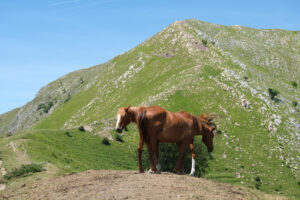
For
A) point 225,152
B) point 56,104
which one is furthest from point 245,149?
point 56,104

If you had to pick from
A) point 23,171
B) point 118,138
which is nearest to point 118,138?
point 118,138

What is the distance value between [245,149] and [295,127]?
2187cm

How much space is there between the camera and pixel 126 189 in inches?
539

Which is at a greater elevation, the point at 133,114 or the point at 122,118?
the point at 133,114

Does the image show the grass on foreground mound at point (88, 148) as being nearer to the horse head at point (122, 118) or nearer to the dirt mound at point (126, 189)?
the dirt mound at point (126, 189)

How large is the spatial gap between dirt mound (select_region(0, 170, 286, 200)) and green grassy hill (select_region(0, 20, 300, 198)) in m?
6.82

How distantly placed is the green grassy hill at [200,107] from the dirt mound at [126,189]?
6.82 meters

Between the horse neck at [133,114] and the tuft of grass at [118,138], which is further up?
the horse neck at [133,114]

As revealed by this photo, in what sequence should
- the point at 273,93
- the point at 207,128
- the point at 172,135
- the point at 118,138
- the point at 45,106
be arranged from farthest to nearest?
the point at 45,106, the point at 273,93, the point at 118,138, the point at 207,128, the point at 172,135

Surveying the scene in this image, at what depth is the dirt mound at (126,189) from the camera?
1307 centimetres

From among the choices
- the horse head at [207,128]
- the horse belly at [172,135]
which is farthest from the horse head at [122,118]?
the horse head at [207,128]

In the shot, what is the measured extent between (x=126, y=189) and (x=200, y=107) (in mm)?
67248

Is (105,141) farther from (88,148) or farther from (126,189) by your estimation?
(126,189)

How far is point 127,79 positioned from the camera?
12000 cm
